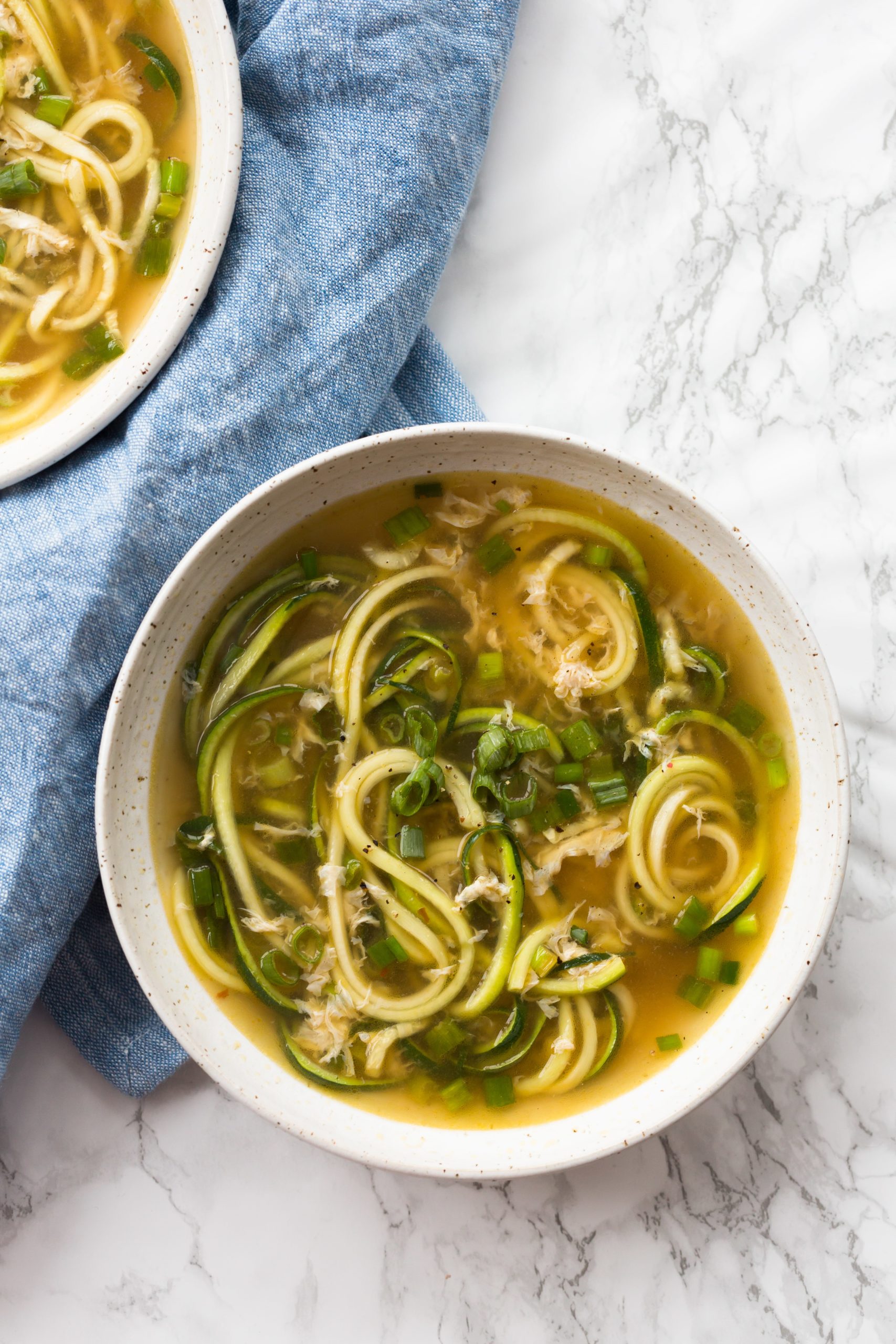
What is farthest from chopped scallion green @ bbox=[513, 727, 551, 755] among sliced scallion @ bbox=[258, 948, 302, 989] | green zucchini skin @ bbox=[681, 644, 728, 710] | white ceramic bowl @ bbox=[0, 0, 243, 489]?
white ceramic bowl @ bbox=[0, 0, 243, 489]

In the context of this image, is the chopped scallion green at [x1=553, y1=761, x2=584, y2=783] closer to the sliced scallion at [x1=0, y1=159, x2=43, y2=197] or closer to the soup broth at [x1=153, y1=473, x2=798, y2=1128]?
the soup broth at [x1=153, y1=473, x2=798, y2=1128]

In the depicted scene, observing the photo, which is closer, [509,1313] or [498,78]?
[498,78]

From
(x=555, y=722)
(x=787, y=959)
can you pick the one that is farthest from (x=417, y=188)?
(x=787, y=959)

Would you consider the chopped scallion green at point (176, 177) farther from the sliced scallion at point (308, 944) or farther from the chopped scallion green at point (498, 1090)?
the chopped scallion green at point (498, 1090)

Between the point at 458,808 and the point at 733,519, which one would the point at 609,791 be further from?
the point at 733,519

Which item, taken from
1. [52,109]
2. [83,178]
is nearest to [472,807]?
[83,178]

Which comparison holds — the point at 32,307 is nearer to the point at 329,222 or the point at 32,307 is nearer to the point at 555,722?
the point at 329,222

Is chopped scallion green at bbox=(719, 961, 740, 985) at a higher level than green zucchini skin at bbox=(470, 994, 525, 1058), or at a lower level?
lower
